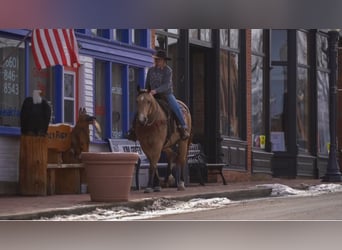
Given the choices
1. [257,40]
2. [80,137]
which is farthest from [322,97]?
[80,137]

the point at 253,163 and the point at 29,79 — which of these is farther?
the point at 253,163

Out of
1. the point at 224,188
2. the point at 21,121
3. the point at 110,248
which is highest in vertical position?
the point at 21,121

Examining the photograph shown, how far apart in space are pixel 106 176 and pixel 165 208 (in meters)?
0.40

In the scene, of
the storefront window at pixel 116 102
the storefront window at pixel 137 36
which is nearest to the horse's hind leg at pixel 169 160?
the storefront window at pixel 116 102

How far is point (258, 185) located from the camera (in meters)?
5.37

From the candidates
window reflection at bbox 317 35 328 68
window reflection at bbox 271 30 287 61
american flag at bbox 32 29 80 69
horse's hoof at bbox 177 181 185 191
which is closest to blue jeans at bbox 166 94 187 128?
horse's hoof at bbox 177 181 185 191

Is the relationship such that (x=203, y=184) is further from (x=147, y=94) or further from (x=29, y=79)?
(x=29, y=79)

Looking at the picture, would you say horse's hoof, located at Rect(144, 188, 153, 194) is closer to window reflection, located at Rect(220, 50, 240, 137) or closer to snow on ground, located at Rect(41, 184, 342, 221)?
snow on ground, located at Rect(41, 184, 342, 221)

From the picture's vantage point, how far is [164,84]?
538 cm

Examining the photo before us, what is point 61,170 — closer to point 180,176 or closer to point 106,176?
point 106,176

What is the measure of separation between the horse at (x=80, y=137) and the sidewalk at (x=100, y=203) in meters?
0.25

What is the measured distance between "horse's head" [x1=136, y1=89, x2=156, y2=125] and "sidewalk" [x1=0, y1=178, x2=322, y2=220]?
1.44 ft

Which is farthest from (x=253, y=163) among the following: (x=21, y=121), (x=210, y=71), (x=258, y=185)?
(x=21, y=121)
